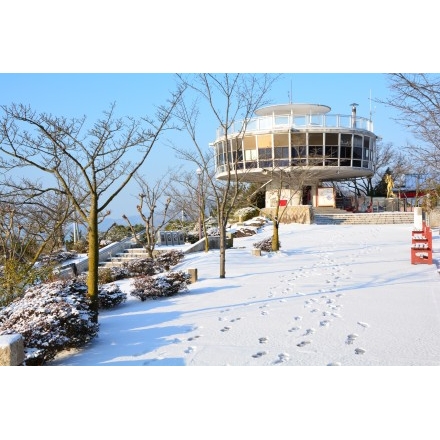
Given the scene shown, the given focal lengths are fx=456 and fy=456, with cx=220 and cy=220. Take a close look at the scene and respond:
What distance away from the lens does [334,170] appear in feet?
89.5

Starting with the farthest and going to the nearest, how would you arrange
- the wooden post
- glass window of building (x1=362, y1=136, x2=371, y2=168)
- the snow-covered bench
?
glass window of building (x1=362, y1=136, x2=371, y2=168), the wooden post, the snow-covered bench

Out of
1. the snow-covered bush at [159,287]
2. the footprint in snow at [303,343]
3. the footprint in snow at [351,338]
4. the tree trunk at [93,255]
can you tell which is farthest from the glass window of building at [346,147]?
the footprint in snow at [303,343]

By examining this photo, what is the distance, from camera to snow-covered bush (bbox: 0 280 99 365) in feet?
15.3

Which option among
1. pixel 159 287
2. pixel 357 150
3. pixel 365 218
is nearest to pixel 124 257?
pixel 159 287

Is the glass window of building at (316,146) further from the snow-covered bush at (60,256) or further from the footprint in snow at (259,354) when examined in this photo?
the footprint in snow at (259,354)

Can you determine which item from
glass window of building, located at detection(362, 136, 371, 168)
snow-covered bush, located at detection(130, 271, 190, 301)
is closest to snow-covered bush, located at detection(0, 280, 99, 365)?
snow-covered bush, located at detection(130, 271, 190, 301)

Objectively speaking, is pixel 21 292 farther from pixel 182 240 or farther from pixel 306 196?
pixel 306 196

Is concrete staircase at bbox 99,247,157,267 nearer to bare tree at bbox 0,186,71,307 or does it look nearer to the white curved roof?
bare tree at bbox 0,186,71,307

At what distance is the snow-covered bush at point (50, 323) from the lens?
184 inches

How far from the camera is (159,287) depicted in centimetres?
776

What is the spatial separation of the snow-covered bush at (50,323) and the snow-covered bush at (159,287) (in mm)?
2060

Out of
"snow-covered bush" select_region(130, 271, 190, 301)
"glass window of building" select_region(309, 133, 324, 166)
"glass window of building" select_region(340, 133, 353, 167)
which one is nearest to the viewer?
"snow-covered bush" select_region(130, 271, 190, 301)

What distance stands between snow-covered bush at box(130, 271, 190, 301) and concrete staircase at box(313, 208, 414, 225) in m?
17.4
